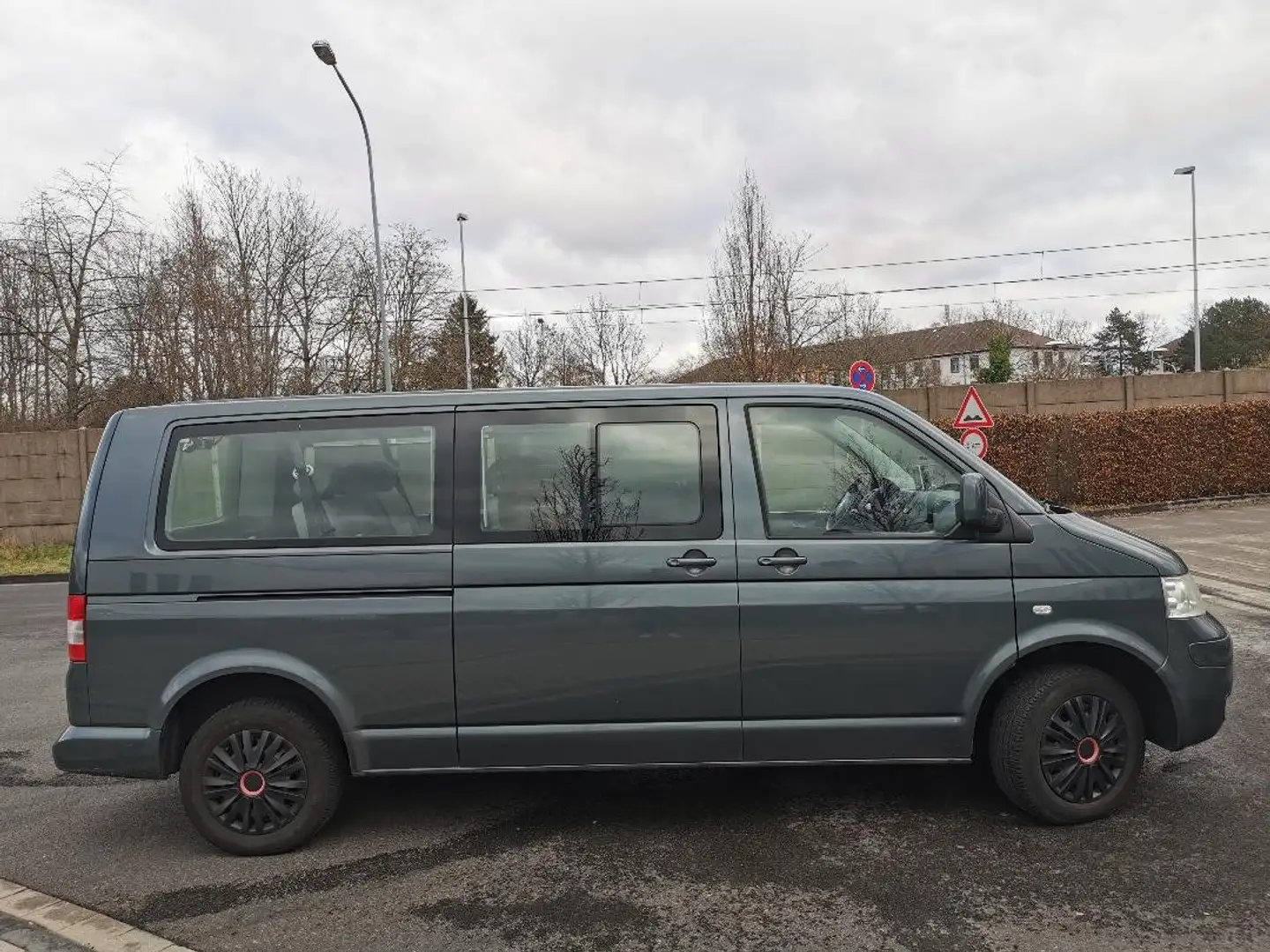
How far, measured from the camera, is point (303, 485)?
378 centimetres

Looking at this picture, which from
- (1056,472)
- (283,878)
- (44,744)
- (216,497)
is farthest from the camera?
(1056,472)

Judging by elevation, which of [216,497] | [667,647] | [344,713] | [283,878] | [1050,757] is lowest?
[283,878]

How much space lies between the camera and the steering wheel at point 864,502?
3754 millimetres

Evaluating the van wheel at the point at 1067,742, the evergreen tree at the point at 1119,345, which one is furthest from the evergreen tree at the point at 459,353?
the evergreen tree at the point at 1119,345

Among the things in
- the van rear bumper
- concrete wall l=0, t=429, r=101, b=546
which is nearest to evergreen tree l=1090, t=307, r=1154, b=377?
concrete wall l=0, t=429, r=101, b=546

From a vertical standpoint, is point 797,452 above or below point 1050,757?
above

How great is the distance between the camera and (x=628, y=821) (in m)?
3.98

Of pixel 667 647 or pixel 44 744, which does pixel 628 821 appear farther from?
pixel 44 744

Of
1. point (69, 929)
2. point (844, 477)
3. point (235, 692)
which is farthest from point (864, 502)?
point (69, 929)

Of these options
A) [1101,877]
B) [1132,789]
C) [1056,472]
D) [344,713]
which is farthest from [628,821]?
[1056,472]

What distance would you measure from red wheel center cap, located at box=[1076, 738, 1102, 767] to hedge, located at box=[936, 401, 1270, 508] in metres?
14.2

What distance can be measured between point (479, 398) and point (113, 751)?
7.20 feet

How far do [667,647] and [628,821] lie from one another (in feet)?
3.20

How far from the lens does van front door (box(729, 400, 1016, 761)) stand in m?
3.63
